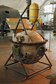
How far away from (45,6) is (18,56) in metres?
14.7

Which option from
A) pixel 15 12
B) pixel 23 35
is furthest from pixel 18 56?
pixel 15 12

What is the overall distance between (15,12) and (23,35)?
251 inches

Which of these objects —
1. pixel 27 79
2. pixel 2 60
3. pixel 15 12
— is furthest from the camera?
pixel 15 12

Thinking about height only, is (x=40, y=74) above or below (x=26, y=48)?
below

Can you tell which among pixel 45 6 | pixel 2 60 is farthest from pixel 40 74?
pixel 45 6

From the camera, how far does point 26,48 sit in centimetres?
310

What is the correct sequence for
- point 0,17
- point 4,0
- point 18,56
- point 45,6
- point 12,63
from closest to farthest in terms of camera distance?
point 18,56
point 12,63
point 0,17
point 4,0
point 45,6

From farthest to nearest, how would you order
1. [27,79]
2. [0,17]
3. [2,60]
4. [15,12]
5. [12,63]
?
[15,12]
[0,17]
[2,60]
[12,63]
[27,79]

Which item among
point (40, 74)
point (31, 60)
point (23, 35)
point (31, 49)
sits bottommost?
point (40, 74)

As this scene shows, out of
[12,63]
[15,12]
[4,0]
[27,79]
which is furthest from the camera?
[4,0]

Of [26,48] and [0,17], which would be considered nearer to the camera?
[26,48]

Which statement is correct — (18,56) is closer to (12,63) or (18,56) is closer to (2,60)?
(12,63)

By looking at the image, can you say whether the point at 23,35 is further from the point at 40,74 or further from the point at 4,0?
the point at 4,0

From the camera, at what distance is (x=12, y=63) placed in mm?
3805
